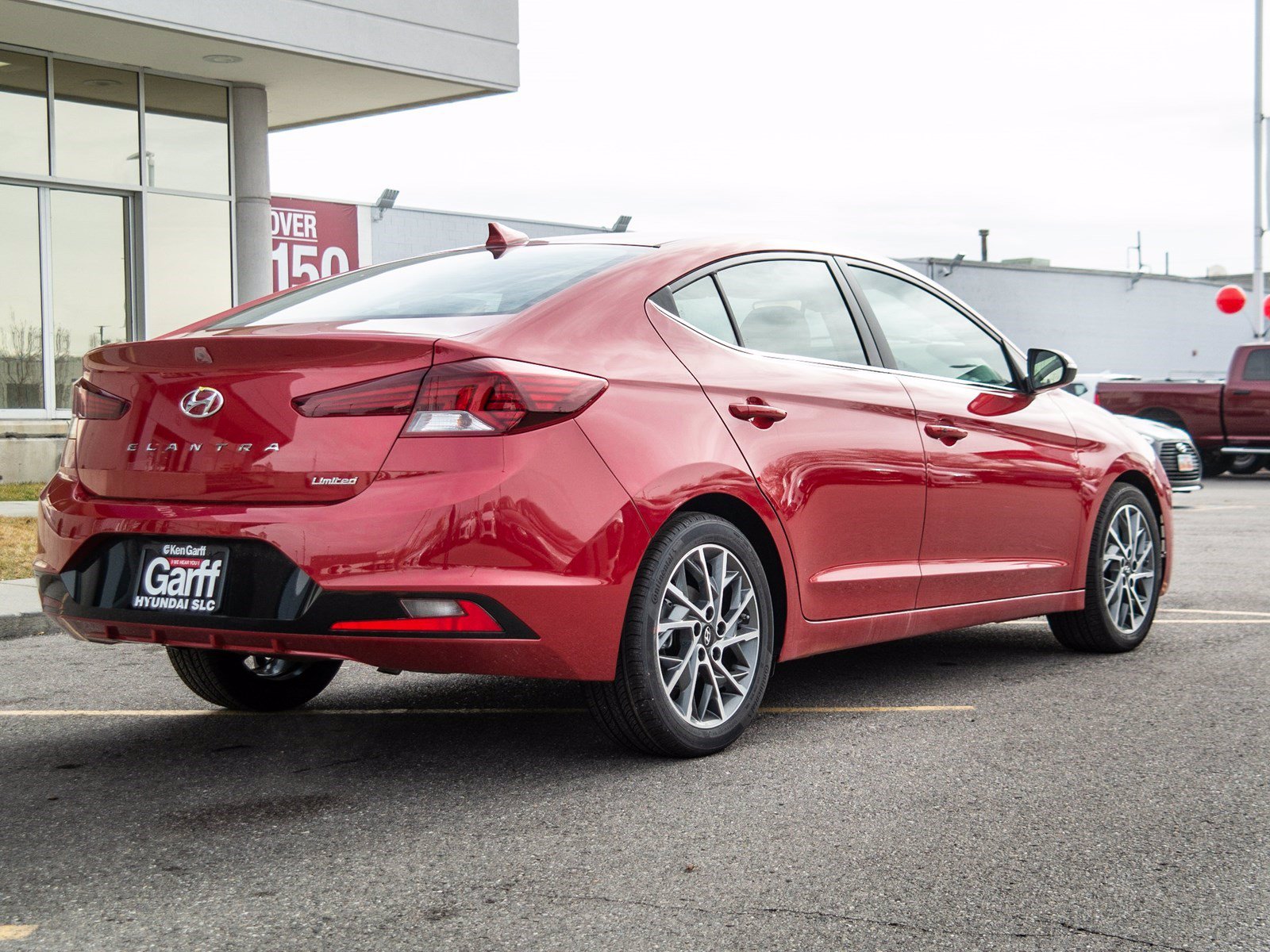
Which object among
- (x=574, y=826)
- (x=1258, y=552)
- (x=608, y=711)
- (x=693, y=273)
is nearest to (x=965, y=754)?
(x=608, y=711)

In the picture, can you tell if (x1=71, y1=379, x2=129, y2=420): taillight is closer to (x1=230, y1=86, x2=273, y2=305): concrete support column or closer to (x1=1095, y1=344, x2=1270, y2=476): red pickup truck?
(x1=230, y1=86, x2=273, y2=305): concrete support column

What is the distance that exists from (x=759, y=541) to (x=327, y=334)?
152 centimetres

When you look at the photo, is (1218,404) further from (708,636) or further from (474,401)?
(474,401)

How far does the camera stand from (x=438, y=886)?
10.9ft

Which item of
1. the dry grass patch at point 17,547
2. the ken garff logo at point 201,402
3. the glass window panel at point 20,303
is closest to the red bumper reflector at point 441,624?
the ken garff logo at point 201,402

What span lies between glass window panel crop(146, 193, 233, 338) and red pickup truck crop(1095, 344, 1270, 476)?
39.0ft

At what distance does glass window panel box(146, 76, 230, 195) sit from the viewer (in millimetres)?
16531

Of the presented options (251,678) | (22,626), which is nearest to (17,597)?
(22,626)

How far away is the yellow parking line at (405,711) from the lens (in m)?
5.26

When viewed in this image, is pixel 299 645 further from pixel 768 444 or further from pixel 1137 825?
pixel 1137 825

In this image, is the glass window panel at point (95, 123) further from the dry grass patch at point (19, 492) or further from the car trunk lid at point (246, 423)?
the car trunk lid at point (246, 423)

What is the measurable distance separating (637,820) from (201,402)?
1.62m

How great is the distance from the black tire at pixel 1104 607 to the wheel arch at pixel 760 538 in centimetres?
211

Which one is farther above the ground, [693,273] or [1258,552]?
[693,273]
